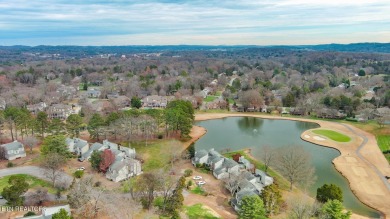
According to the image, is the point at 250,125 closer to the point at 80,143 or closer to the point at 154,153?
the point at 154,153

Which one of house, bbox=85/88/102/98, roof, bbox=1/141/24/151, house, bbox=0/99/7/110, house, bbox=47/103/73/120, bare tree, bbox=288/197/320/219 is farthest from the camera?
house, bbox=85/88/102/98

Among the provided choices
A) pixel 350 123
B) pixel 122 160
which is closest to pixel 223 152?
pixel 122 160

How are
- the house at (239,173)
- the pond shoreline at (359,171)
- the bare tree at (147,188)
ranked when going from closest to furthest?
the bare tree at (147,188) → the house at (239,173) → the pond shoreline at (359,171)

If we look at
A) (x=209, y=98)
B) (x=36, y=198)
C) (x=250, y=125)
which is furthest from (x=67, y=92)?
(x=36, y=198)

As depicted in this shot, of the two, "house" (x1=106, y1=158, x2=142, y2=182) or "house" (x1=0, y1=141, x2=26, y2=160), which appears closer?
"house" (x1=106, y1=158, x2=142, y2=182)

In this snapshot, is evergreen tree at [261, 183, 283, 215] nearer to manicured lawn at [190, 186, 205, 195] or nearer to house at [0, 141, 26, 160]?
manicured lawn at [190, 186, 205, 195]

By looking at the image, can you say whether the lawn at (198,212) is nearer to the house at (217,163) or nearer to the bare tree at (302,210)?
the bare tree at (302,210)

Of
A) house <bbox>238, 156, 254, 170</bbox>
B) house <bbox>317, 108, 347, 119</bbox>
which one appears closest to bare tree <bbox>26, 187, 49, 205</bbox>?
house <bbox>238, 156, 254, 170</bbox>

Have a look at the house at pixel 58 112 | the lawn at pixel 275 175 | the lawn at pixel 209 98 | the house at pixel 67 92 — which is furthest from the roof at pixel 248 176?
the house at pixel 67 92
